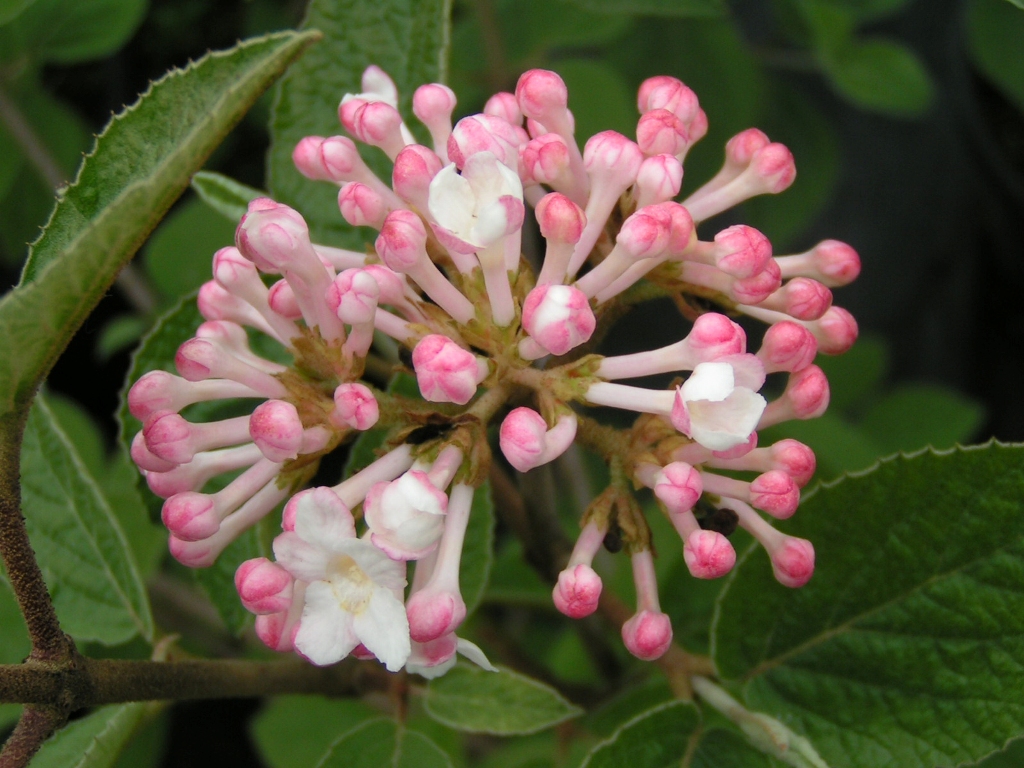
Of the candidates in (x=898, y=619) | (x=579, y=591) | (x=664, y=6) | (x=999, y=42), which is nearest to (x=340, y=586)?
(x=579, y=591)

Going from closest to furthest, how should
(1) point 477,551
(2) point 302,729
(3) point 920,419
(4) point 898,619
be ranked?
(4) point 898,619 → (1) point 477,551 → (2) point 302,729 → (3) point 920,419

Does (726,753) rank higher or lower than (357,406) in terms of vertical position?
lower

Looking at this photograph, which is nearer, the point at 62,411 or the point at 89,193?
the point at 89,193

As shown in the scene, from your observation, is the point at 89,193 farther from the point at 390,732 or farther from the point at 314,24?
the point at 390,732

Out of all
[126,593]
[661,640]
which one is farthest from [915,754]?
[126,593]

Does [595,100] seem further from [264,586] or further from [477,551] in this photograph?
[264,586]

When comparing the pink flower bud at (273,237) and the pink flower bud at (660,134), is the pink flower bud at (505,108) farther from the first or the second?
the pink flower bud at (273,237)

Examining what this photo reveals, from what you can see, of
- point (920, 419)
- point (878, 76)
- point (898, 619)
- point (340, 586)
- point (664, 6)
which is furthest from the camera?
point (920, 419)
